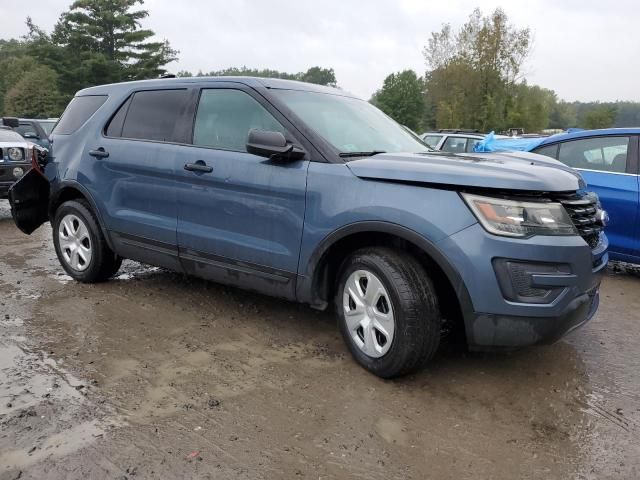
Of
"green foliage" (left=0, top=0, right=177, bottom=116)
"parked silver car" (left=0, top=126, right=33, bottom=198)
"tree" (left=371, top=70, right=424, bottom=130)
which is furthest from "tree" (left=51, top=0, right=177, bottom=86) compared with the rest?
"parked silver car" (left=0, top=126, right=33, bottom=198)

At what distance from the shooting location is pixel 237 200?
3803 millimetres

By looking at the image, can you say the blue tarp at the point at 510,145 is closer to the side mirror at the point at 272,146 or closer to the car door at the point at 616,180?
the car door at the point at 616,180

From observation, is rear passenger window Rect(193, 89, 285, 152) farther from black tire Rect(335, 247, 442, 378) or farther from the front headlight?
the front headlight

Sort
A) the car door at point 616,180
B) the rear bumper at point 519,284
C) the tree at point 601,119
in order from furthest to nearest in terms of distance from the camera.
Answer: the tree at point 601,119
the car door at point 616,180
the rear bumper at point 519,284

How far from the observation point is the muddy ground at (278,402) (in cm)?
254

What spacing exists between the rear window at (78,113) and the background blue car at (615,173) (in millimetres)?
3874

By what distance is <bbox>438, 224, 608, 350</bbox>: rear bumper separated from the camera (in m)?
2.86

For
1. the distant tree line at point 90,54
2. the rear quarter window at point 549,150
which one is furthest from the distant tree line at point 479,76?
the rear quarter window at point 549,150

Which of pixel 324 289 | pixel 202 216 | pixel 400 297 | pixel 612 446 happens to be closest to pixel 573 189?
pixel 400 297

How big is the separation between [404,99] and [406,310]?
71496 mm

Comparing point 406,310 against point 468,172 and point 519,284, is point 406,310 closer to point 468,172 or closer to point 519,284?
point 519,284

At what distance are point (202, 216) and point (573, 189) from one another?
7.95 feet

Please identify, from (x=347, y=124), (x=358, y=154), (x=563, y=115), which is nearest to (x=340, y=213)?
(x=358, y=154)

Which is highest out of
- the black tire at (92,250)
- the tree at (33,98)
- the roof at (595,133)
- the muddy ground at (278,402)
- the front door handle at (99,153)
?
the tree at (33,98)
